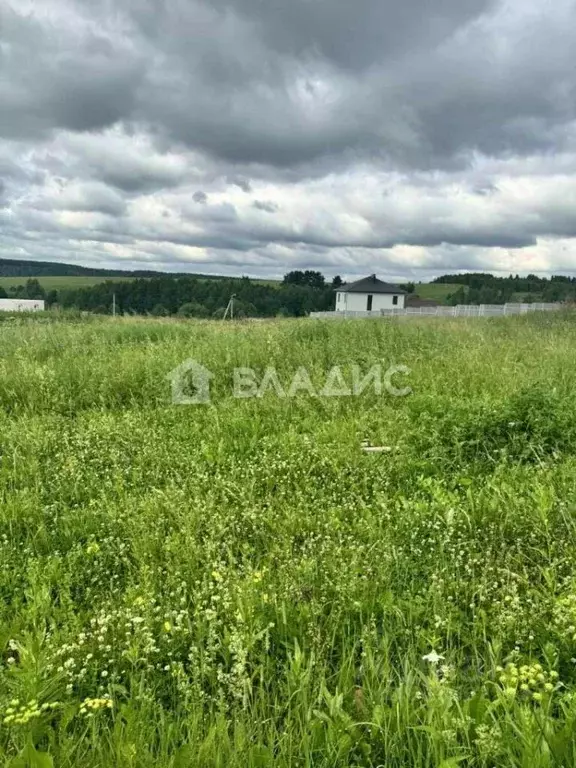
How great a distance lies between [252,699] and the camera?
6.16ft

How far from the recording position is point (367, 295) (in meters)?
62.1

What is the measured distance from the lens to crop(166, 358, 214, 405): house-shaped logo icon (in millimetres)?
6000

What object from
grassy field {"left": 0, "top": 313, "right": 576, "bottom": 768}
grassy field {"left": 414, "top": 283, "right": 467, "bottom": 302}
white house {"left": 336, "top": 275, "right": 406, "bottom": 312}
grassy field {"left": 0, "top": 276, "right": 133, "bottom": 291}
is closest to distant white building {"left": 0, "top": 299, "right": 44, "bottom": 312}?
grassy field {"left": 0, "top": 313, "right": 576, "bottom": 768}

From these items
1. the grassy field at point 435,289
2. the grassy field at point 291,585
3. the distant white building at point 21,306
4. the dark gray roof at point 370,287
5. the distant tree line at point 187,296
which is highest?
the grassy field at point 435,289

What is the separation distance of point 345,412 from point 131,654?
12.3 ft

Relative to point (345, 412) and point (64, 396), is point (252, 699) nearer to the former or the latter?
point (345, 412)

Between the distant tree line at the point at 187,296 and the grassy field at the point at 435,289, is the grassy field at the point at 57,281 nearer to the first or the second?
the distant tree line at the point at 187,296

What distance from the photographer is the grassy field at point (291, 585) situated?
5.40 ft

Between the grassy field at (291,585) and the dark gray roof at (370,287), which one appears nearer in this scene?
the grassy field at (291,585)

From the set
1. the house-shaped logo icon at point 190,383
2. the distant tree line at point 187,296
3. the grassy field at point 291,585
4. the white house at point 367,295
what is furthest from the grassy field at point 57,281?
the grassy field at point 291,585

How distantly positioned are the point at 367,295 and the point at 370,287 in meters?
1.08

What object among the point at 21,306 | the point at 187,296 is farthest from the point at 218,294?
the point at 21,306

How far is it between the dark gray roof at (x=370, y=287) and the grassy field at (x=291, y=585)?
5814cm

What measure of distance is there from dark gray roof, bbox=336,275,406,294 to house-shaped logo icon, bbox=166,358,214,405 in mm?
56511
